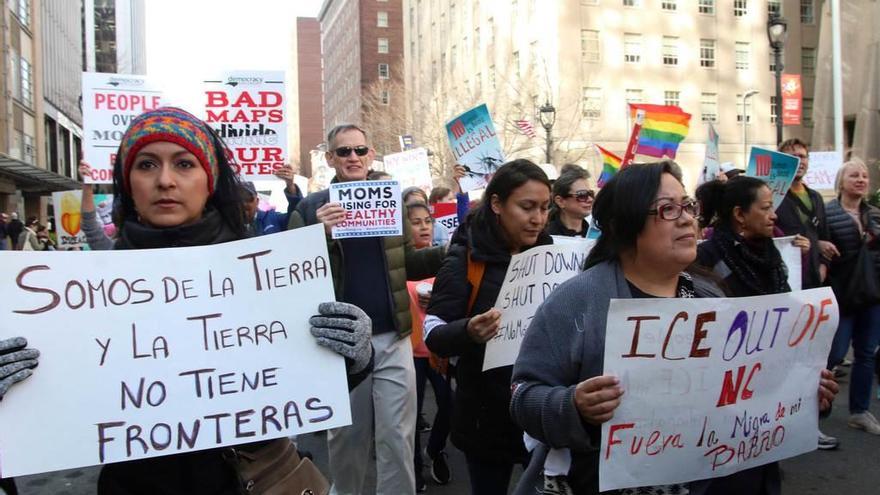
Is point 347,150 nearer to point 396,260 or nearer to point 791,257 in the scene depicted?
point 396,260

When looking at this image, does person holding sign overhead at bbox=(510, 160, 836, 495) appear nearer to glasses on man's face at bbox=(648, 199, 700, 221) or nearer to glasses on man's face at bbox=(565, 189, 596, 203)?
glasses on man's face at bbox=(648, 199, 700, 221)

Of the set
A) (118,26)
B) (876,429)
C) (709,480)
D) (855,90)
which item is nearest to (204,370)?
(709,480)

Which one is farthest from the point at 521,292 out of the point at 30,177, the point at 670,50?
the point at 670,50

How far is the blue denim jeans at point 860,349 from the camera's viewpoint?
591 centimetres

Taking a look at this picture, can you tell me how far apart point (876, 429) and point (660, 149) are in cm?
360

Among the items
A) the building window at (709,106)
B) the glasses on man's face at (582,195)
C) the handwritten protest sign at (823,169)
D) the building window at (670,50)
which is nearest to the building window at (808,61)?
the building window at (709,106)

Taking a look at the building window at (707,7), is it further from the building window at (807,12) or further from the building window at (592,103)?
the building window at (592,103)

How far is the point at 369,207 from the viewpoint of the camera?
410 centimetres

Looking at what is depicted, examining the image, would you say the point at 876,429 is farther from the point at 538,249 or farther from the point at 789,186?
the point at 538,249

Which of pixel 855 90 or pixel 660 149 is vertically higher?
pixel 855 90

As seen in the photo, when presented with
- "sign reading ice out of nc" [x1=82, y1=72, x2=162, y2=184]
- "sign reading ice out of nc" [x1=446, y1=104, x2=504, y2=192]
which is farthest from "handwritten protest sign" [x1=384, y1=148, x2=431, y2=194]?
"sign reading ice out of nc" [x1=82, y1=72, x2=162, y2=184]

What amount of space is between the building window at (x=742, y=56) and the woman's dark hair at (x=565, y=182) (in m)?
40.1

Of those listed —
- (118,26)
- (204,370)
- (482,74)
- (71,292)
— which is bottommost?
(204,370)

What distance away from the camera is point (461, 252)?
347cm
